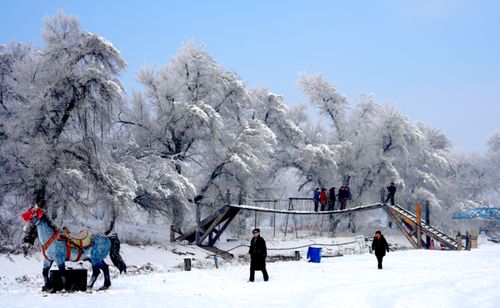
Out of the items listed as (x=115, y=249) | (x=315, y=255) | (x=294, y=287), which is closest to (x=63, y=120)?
(x=115, y=249)

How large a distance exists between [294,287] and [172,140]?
22.0m

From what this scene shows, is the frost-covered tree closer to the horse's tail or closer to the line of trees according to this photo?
the line of trees

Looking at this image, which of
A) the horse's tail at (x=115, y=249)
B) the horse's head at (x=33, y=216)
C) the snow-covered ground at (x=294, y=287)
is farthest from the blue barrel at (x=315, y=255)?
the horse's head at (x=33, y=216)

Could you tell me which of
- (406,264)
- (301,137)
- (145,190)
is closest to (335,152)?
(301,137)

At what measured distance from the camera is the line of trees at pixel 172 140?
2342 centimetres

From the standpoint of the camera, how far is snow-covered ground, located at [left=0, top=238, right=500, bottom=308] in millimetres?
11906

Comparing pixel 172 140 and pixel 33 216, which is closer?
pixel 33 216

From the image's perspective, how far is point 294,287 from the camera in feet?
48.1

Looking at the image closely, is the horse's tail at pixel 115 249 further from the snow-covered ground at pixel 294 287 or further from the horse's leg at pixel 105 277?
the horse's leg at pixel 105 277

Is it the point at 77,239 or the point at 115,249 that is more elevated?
the point at 77,239

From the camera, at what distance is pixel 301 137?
44.2m

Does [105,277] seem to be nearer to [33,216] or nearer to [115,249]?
[115,249]

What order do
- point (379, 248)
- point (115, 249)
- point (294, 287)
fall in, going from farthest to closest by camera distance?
point (379, 248)
point (115, 249)
point (294, 287)

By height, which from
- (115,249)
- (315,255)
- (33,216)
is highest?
(33,216)
